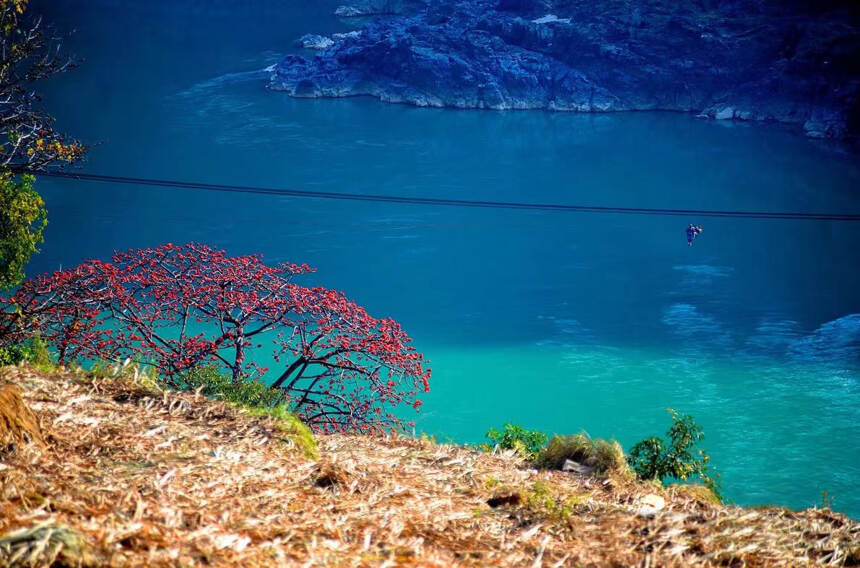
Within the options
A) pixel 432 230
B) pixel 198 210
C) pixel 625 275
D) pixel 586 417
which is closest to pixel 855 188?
pixel 625 275

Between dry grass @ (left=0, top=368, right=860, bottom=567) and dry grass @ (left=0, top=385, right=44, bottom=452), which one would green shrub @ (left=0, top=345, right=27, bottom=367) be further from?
dry grass @ (left=0, top=385, right=44, bottom=452)

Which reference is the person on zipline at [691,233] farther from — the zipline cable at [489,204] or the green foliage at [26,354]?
the green foliage at [26,354]

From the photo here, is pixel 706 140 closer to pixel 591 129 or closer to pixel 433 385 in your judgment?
pixel 591 129

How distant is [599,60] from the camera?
4294 centimetres

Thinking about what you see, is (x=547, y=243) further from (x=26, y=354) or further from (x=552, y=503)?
(x=552, y=503)

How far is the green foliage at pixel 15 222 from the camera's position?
33.0 ft

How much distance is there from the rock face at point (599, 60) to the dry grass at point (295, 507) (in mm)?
37608

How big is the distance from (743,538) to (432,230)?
22.4 meters

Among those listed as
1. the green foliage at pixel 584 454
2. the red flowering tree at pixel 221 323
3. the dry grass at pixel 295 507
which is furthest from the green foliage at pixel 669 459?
the red flowering tree at pixel 221 323

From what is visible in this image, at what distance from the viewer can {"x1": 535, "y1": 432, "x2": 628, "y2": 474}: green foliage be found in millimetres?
7445

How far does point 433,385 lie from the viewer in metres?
16.8

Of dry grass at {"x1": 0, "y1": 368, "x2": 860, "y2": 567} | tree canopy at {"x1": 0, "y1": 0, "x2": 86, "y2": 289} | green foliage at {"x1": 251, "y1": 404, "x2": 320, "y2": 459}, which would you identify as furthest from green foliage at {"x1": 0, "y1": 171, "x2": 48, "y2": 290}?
green foliage at {"x1": 251, "y1": 404, "x2": 320, "y2": 459}

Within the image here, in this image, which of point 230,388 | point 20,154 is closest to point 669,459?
point 230,388

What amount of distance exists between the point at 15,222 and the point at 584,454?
A: 23.9 ft
